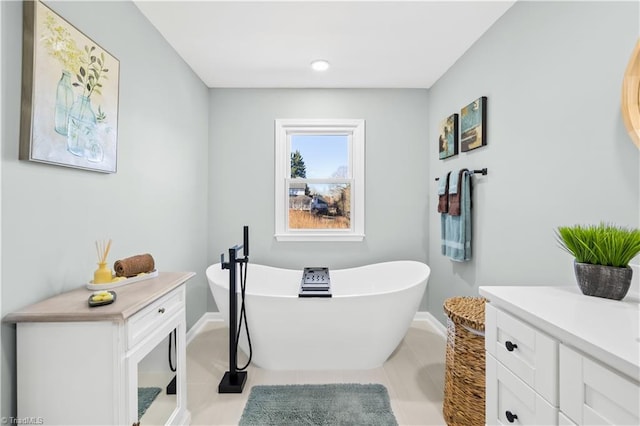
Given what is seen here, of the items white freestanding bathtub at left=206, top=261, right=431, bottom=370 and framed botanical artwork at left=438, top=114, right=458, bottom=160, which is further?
framed botanical artwork at left=438, top=114, right=458, bottom=160

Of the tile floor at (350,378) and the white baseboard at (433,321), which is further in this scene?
the white baseboard at (433,321)

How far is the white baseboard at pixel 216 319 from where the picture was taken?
115 inches

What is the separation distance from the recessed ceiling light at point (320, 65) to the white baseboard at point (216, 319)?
2672mm

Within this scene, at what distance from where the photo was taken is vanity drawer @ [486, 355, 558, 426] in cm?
93

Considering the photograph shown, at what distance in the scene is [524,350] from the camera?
1.02 metres

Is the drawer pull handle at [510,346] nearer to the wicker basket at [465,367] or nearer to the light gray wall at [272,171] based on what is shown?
the wicker basket at [465,367]

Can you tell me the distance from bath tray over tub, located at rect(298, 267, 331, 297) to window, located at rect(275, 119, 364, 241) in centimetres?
37

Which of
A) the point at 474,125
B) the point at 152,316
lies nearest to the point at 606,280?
the point at 474,125

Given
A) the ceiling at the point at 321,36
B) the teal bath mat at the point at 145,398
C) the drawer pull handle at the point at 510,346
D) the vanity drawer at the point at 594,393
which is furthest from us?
the ceiling at the point at 321,36

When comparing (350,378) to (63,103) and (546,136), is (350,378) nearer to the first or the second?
(546,136)

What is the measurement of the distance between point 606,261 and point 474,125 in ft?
4.94

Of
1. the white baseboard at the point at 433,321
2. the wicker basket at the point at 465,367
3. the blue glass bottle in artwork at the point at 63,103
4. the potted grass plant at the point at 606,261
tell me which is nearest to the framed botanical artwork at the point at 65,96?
the blue glass bottle in artwork at the point at 63,103

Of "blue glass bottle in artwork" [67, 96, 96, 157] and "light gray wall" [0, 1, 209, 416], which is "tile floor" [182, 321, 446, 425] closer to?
"light gray wall" [0, 1, 209, 416]

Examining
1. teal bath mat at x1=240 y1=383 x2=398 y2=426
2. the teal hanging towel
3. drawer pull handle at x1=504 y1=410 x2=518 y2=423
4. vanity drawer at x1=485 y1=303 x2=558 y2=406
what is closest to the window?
the teal hanging towel
